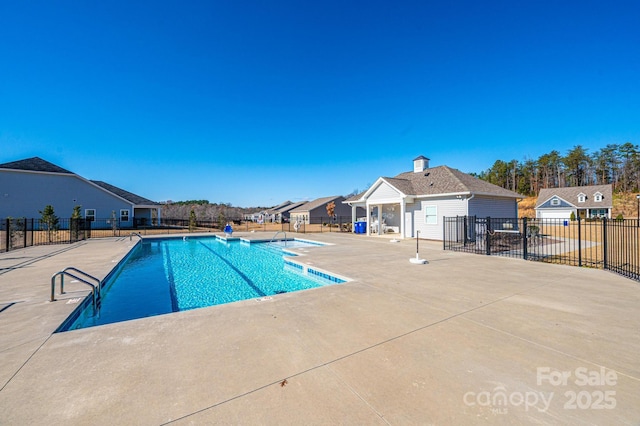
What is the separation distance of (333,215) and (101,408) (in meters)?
40.4

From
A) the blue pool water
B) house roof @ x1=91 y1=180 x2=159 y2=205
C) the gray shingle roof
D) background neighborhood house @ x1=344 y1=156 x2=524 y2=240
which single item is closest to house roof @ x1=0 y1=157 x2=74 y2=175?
house roof @ x1=91 y1=180 x2=159 y2=205

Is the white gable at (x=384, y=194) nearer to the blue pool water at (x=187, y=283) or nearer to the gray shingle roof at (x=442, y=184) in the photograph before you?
the gray shingle roof at (x=442, y=184)

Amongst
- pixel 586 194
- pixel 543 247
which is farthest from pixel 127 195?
pixel 586 194

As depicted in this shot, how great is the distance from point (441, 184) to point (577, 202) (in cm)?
3810

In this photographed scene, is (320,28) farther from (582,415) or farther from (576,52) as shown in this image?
(582,415)

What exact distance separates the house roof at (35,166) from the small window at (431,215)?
32.2 meters

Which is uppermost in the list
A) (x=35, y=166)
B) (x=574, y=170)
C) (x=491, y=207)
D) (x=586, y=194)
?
(x=574, y=170)

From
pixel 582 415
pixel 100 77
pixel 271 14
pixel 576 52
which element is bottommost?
pixel 582 415

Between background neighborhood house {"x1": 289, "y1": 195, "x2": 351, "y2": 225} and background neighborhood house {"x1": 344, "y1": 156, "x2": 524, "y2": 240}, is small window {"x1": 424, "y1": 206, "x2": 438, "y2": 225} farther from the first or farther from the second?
background neighborhood house {"x1": 289, "y1": 195, "x2": 351, "y2": 225}

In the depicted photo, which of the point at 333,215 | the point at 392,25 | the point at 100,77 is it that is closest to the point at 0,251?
the point at 100,77

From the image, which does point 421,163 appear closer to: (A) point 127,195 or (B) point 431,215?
(B) point 431,215

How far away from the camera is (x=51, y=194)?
24.0 m

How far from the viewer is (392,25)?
1405cm

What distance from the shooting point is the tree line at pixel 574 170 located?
1916 inches
